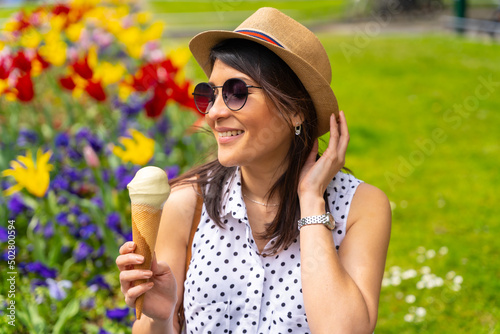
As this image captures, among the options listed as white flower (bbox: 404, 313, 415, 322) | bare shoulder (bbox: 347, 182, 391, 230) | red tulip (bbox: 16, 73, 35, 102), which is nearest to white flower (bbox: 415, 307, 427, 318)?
white flower (bbox: 404, 313, 415, 322)

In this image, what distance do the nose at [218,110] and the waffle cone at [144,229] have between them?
1.40 ft

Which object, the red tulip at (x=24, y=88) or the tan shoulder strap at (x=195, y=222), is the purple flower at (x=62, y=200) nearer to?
the red tulip at (x=24, y=88)

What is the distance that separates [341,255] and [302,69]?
2.17 feet

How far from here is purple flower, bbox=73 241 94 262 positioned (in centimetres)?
342

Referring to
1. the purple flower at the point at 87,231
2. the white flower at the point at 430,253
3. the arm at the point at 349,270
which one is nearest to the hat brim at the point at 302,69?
the arm at the point at 349,270

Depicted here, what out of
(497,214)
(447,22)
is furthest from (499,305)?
(447,22)

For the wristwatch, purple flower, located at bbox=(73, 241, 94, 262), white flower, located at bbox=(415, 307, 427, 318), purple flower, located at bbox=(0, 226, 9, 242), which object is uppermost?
the wristwatch

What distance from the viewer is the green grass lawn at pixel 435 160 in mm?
3564

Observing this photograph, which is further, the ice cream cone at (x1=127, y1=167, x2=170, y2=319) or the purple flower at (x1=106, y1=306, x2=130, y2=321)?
the purple flower at (x1=106, y1=306, x2=130, y2=321)

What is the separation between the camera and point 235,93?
185cm

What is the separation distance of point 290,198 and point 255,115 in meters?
0.36

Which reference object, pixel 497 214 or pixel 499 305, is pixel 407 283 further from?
pixel 497 214

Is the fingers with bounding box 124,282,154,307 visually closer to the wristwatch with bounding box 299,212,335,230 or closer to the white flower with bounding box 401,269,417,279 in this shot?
the wristwatch with bounding box 299,212,335,230

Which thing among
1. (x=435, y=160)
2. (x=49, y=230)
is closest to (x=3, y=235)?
(x=49, y=230)
